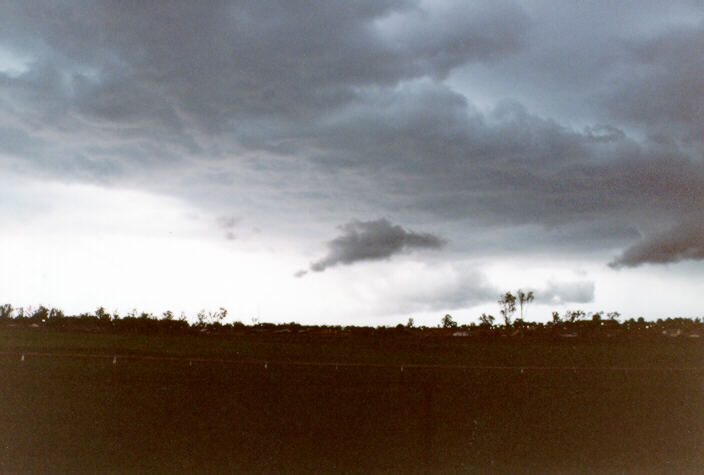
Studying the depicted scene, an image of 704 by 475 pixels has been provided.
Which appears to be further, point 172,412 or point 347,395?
point 347,395

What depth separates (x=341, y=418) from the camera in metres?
33.3

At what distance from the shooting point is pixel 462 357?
9700cm

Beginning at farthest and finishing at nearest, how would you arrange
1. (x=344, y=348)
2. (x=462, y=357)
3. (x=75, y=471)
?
1. (x=344, y=348)
2. (x=462, y=357)
3. (x=75, y=471)

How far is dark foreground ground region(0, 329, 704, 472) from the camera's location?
71.3ft

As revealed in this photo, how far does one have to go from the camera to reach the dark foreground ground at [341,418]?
2173 cm

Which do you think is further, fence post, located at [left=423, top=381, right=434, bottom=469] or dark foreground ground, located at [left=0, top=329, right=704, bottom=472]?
fence post, located at [left=423, top=381, right=434, bottom=469]

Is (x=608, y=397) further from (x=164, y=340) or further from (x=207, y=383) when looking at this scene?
(x=164, y=340)

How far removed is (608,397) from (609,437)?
52.2ft

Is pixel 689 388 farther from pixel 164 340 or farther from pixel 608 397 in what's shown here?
pixel 164 340

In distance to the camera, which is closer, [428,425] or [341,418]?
[428,425]

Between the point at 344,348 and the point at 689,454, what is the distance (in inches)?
3704

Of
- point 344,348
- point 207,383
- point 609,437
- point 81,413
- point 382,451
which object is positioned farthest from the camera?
point 344,348

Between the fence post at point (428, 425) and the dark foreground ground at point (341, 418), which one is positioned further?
the fence post at point (428, 425)

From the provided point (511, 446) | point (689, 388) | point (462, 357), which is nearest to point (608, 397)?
point (689, 388)
